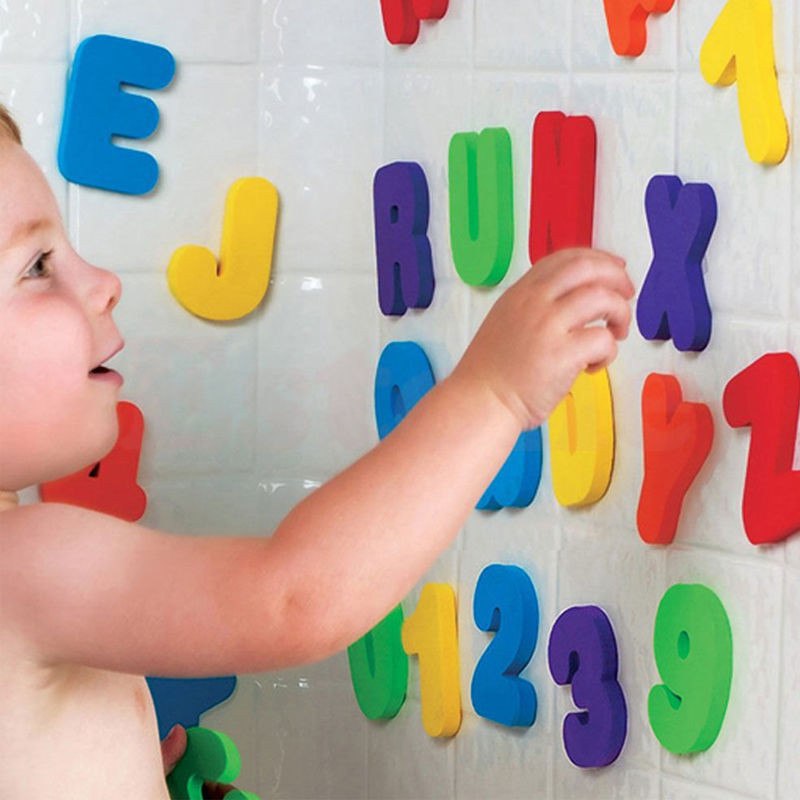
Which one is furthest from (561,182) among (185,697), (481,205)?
(185,697)

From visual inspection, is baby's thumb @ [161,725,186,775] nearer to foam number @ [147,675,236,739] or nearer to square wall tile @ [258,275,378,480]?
foam number @ [147,675,236,739]

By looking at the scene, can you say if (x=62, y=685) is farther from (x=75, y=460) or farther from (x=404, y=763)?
(x=404, y=763)

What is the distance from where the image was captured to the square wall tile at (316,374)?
5.31 ft

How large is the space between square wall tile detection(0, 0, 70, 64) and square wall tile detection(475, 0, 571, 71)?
15.1 inches

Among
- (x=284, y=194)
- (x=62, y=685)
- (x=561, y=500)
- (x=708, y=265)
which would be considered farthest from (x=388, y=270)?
(x=62, y=685)

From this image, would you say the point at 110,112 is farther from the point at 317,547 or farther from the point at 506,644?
the point at 317,547

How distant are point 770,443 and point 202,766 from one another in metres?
0.50

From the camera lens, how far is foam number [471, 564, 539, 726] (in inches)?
54.2

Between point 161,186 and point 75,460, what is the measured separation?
1.72 feet

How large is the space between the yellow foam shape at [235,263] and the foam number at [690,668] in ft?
1.85

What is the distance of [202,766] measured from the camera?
51.2 inches

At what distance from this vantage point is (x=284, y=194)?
161 cm

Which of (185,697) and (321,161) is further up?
(321,161)

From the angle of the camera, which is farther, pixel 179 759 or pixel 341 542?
pixel 179 759
